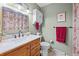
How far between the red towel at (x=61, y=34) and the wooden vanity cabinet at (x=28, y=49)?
29cm

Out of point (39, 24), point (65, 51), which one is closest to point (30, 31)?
point (39, 24)

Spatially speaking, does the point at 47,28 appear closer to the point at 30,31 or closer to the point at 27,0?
the point at 30,31

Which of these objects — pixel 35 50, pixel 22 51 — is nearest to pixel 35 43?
pixel 35 50

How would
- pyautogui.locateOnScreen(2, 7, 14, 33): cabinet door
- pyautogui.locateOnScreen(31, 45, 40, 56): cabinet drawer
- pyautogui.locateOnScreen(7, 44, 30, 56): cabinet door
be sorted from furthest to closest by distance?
pyautogui.locateOnScreen(31, 45, 40, 56): cabinet drawer, pyautogui.locateOnScreen(2, 7, 14, 33): cabinet door, pyautogui.locateOnScreen(7, 44, 30, 56): cabinet door

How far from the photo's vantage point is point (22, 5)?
4.36ft

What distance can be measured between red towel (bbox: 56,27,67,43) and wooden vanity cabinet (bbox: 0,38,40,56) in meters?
0.29

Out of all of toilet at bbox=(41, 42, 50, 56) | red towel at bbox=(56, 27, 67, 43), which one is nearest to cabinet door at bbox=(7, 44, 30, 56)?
toilet at bbox=(41, 42, 50, 56)

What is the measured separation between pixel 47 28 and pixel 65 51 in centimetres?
41

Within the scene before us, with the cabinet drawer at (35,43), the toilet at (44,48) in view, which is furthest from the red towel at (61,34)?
the cabinet drawer at (35,43)

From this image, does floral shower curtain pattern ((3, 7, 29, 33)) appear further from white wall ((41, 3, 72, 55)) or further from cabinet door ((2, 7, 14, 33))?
white wall ((41, 3, 72, 55))

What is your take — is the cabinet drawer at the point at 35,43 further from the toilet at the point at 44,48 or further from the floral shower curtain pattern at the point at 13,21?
the floral shower curtain pattern at the point at 13,21

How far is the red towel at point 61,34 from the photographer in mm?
1404

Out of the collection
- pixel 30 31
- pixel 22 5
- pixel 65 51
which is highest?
pixel 22 5

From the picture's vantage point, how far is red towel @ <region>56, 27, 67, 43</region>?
140cm
